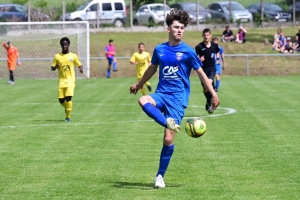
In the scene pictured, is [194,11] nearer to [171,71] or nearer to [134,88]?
[134,88]

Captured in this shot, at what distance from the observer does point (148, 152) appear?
11898 mm

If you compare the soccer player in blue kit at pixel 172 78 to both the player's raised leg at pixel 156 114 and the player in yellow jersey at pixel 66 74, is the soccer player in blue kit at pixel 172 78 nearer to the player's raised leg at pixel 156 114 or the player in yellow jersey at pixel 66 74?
the player's raised leg at pixel 156 114

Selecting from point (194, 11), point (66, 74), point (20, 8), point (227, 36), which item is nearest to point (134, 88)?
point (66, 74)

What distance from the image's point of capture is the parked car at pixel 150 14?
4800cm

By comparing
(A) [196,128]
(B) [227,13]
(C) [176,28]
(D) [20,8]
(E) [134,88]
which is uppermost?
(D) [20,8]

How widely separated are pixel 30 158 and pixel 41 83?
21351mm

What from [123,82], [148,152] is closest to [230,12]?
[123,82]

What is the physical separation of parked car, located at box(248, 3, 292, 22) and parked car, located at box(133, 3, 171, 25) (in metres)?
6.34

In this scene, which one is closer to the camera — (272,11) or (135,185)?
(135,185)

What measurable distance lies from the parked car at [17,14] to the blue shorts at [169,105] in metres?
38.3

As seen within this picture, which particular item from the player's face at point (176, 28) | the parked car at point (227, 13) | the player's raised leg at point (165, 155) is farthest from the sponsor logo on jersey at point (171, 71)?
the parked car at point (227, 13)

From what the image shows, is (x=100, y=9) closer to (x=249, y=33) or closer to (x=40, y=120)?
(x=249, y=33)

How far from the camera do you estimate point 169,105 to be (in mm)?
8820

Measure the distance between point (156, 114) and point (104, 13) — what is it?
40.6 meters
